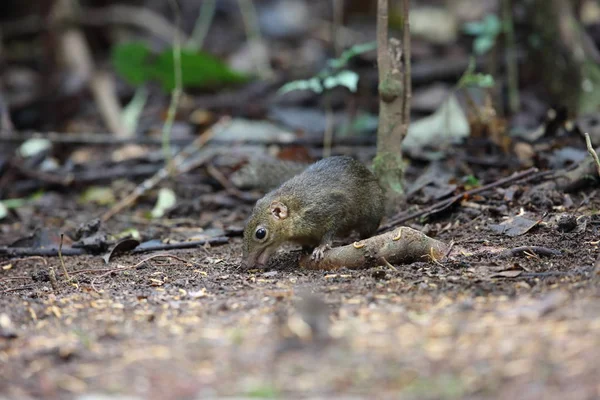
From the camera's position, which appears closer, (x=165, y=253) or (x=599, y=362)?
(x=599, y=362)

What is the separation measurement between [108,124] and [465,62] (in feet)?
15.1

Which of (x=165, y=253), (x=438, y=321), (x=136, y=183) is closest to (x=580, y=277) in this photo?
(x=438, y=321)

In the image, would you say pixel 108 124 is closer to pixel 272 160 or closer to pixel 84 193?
pixel 84 193

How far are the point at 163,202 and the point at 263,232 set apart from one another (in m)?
2.24

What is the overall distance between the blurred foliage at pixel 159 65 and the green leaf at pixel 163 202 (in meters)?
2.68

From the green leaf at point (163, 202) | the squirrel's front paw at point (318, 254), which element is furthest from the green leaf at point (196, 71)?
the squirrel's front paw at point (318, 254)

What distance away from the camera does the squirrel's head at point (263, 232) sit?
18.1 feet

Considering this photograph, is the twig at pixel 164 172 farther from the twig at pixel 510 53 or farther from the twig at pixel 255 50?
the twig at pixel 510 53

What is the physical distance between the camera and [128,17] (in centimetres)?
1205

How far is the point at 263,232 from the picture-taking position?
5.61m

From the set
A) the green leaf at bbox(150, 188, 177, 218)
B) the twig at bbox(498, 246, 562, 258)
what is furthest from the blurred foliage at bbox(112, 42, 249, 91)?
the twig at bbox(498, 246, 562, 258)

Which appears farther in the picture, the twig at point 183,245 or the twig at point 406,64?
the twig at point 183,245

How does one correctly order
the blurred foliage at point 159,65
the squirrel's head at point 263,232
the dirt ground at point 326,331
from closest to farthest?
the dirt ground at point 326,331
the squirrel's head at point 263,232
the blurred foliage at point 159,65

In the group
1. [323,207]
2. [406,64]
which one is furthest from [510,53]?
[323,207]
